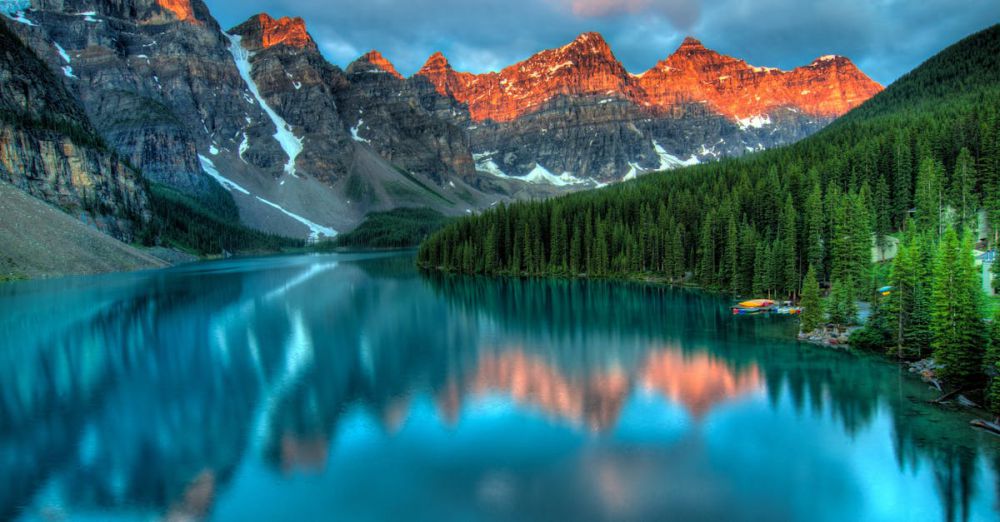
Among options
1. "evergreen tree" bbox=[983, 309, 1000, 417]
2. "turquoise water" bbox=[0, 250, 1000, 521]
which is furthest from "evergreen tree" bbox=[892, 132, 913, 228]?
"evergreen tree" bbox=[983, 309, 1000, 417]

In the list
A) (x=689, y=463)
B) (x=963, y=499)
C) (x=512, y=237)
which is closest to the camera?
(x=963, y=499)

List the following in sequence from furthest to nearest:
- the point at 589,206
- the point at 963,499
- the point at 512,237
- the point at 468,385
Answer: the point at 512,237 < the point at 589,206 < the point at 468,385 < the point at 963,499

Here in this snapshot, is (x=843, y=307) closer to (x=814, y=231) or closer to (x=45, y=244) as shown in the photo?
(x=814, y=231)

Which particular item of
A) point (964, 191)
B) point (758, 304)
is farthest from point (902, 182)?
point (758, 304)

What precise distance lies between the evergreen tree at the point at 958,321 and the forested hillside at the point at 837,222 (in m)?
0.07

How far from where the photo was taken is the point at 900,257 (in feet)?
110

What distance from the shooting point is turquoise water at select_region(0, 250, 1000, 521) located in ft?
62.6

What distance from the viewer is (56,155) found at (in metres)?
130

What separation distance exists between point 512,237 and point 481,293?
3345 cm

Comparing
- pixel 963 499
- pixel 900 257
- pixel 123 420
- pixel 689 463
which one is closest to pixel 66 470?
pixel 123 420

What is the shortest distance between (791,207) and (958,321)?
40.7 m

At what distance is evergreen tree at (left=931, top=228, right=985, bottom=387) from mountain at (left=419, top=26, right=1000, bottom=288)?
13.7m

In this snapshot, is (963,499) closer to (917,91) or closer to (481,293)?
(481,293)

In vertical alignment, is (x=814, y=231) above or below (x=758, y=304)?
above
